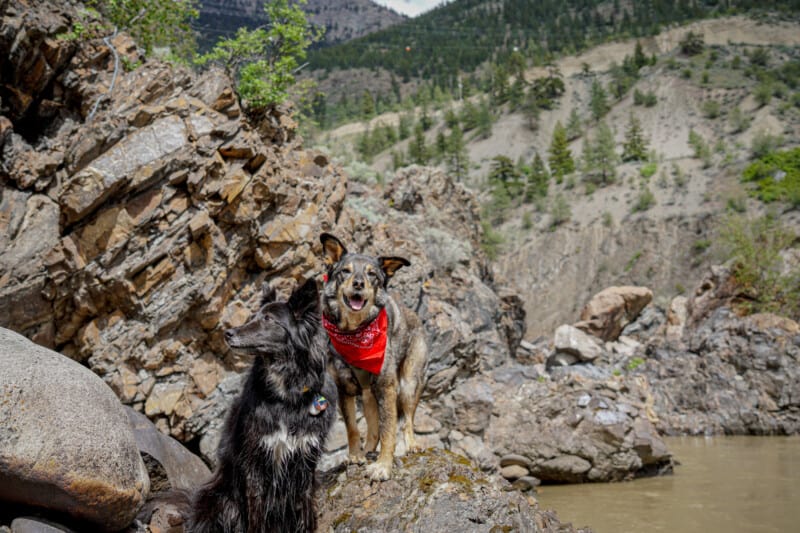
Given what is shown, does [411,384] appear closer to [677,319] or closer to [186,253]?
[186,253]

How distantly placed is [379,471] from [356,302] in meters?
1.57

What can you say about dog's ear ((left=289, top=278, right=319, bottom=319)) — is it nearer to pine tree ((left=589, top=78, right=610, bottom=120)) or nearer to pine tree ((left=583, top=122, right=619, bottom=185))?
pine tree ((left=583, top=122, right=619, bottom=185))

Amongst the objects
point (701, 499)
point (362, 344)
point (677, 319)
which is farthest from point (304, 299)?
point (677, 319)

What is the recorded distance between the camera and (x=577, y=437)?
11672 millimetres

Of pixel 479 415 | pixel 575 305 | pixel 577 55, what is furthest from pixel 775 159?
pixel 577 55

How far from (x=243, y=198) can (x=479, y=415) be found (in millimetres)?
6783

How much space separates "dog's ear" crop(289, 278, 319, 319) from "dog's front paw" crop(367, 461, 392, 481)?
1663 millimetres

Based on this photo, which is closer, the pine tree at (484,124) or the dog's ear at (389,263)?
the dog's ear at (389,263)

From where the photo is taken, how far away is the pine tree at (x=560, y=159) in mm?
64688

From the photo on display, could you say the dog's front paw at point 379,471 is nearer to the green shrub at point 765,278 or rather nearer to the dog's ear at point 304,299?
the dog's ear at point 304,299

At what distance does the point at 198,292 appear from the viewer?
9.15 metres

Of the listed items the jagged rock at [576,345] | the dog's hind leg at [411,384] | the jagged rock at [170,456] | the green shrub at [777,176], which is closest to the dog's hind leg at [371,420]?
the dog's hind leg at [411,384]

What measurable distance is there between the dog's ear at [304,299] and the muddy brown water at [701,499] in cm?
612

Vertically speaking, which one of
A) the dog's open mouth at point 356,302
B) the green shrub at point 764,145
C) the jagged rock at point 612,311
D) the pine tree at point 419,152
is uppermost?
the dog's open mouth at point 356,302
